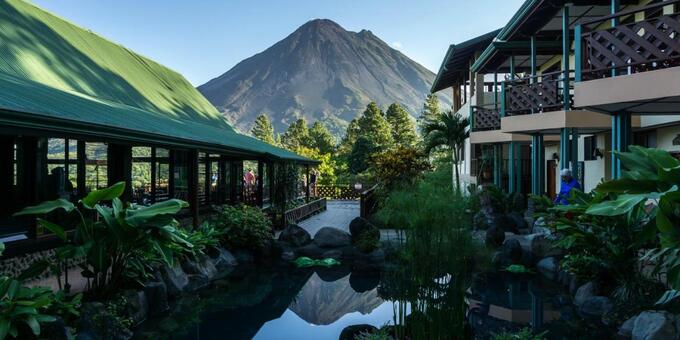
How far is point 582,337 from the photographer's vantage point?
733 centimetres

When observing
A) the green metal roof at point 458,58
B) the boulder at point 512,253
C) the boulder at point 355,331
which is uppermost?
the green metal roof at point 458,58

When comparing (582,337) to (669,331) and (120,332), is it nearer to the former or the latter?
(669,331)

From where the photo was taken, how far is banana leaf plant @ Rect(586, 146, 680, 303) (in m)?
4.75

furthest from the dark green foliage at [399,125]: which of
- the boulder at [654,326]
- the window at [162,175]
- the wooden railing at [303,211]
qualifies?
the boulder at [654,326]

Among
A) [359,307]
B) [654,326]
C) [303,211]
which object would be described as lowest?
[359,307]

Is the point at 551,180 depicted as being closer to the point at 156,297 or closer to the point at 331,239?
the point at 331,239

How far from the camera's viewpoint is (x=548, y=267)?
11.1 m

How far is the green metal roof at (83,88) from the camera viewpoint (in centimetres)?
732

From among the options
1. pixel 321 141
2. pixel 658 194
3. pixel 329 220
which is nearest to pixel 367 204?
pixel 329 220

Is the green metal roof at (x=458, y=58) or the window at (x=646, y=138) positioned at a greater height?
the green metal roof at (x=458, y=58)

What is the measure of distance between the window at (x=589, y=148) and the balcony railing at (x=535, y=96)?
248 cm

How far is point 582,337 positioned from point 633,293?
3.34 feet

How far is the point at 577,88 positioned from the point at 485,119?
11129 millimetres

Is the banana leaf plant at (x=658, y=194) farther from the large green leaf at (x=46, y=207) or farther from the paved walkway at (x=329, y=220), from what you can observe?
the paved walkway at (x=329, y=220)
